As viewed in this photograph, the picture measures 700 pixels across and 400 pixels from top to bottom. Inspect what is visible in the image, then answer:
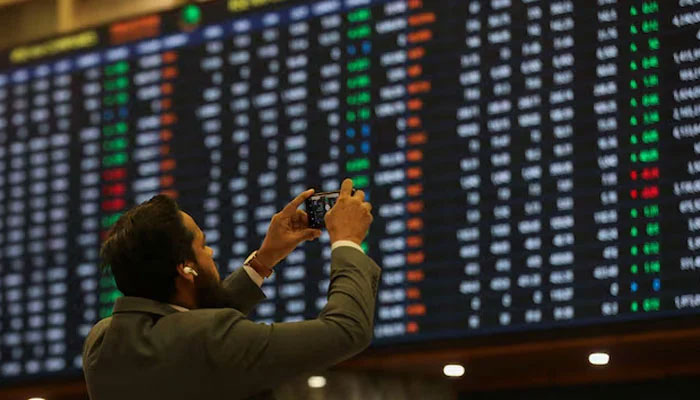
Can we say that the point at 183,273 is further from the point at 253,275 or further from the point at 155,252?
the point at 253,275

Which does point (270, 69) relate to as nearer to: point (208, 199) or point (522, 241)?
point (208, 199)

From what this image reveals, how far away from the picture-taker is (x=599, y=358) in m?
2.96

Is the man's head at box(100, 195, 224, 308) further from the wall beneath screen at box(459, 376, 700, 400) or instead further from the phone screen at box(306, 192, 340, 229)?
the wall beneath screen at box(459, 376, 700, 400)

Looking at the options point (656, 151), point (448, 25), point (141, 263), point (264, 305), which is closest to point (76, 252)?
point (264, 305)

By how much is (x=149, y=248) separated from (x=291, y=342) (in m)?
0.18

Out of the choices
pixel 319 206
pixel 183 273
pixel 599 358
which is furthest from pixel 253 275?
pixel 599 358

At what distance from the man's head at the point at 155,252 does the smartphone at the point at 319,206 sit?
0.19 meters

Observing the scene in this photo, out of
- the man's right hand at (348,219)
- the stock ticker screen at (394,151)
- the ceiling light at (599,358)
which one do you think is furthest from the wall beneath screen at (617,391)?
the man's right hand at (348,219)

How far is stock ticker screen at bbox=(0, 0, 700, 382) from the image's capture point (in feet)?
9.30

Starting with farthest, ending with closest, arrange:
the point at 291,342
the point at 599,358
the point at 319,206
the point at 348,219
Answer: the point at 599,358 < the point at 319,206 < the point at 348,219 < the point at 291,342

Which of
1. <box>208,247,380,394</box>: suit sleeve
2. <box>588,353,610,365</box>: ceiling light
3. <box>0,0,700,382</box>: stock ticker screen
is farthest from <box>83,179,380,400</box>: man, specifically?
<box>588,353,610,365</box>: ceiling light

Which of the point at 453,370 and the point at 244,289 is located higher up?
the point at 453,370

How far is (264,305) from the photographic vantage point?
3.25 metres

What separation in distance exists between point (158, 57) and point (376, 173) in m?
0.93
